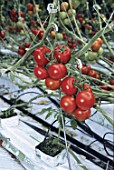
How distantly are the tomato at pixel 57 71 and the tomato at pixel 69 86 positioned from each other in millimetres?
16

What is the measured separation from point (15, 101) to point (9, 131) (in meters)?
0.49

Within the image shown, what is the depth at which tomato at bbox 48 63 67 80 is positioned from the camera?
1.96ft

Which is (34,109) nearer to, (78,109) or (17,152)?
(17,152)

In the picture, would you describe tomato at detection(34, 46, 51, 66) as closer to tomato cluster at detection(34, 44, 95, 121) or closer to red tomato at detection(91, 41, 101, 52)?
tomato cluster at detection(34, 44, 95, 121)

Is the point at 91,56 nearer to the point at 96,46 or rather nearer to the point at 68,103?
the point at 96,46

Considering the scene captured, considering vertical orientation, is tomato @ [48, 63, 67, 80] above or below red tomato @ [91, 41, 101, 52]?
below

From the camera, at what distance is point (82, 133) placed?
46.8 inches

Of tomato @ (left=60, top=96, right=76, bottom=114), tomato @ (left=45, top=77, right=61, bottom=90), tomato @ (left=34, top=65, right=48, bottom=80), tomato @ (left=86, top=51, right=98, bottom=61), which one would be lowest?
tomato @ (left=60, top=96, right=76, bottom=114)

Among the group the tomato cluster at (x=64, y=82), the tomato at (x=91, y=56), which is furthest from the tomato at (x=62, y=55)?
the tomato at (x=91, y=56)

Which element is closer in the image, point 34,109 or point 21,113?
point 21,113

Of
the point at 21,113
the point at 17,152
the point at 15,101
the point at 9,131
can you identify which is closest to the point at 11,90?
the point at 15,101

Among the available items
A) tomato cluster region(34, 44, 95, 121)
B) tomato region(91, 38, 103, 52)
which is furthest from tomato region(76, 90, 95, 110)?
tomato region(91, 38, 103, 52)

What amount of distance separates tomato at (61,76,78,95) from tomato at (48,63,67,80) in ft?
0.05

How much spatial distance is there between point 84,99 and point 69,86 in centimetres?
5
